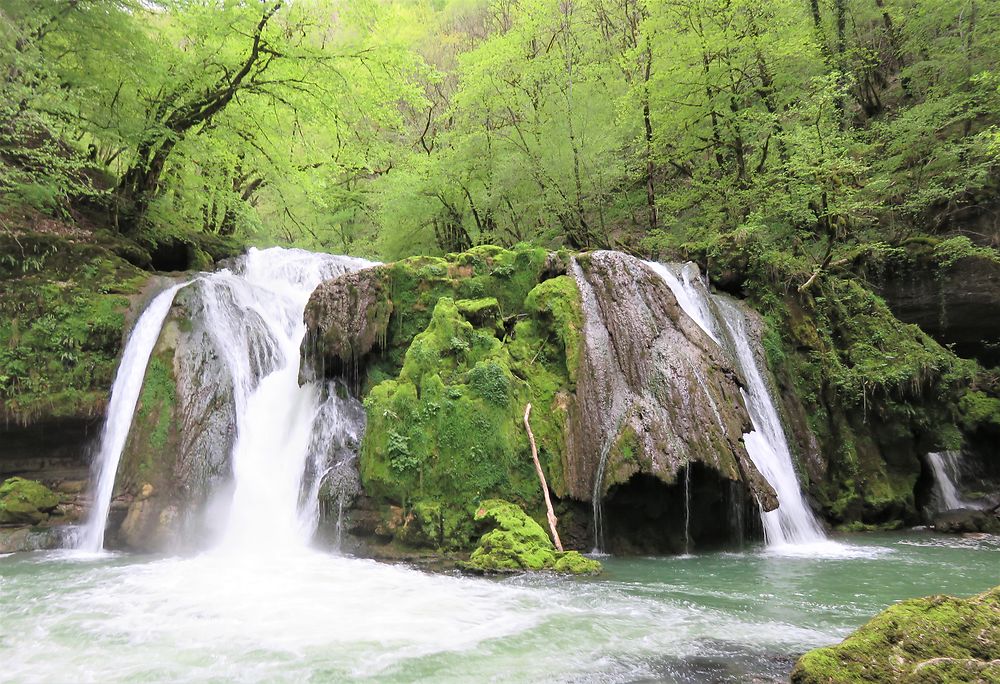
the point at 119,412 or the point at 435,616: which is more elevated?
the point at 119,412

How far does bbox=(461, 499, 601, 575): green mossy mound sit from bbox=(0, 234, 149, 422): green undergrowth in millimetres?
7164

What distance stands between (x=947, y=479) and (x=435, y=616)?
1162 cm

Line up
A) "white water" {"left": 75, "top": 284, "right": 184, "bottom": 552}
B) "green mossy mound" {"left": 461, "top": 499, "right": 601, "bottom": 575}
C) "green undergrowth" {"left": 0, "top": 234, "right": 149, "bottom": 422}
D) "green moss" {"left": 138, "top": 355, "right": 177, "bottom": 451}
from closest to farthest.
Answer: "green mossy mound" {"left": 461, "top": 499, "right": 601, "bottom": 575} < "white water" {"left": 75, "top": 284, "right": 184, "bottom": 552} < "green moss" {"left": 138, "top": 355, "right": 177, "bottom": 451} < "green undergrowth" {"left": 0, "top": 234, "right": 149, "bottom": 422}

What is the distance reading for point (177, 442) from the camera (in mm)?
8797

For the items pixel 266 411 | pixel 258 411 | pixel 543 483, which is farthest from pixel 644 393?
pixel 258 411

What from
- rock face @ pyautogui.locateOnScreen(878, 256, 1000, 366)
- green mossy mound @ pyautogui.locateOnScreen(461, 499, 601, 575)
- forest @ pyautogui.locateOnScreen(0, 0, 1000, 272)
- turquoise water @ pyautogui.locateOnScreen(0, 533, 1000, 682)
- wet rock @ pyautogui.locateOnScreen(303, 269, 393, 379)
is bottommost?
turquoise water @ pyautogui.locateOnScreen(0, 533, 1000, 682)

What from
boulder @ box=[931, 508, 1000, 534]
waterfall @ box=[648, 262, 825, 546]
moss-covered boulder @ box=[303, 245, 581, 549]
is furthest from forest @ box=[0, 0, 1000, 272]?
boulder @ box=[931, 508, 1000, 534]

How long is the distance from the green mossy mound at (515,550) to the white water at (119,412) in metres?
5.81

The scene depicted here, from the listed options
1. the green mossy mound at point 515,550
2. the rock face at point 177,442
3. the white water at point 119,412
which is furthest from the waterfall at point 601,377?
the white water at point 119,412

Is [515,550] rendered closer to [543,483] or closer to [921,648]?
[543,483]

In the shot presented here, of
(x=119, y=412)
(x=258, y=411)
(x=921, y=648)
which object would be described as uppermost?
(x=258, y=411)

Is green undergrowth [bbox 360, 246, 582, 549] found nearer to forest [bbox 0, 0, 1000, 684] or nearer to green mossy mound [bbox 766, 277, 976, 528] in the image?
forest [bbox 0, 0, 1000, 684]

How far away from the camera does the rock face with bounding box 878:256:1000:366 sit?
12.0m

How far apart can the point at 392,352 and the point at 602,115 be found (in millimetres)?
9964
